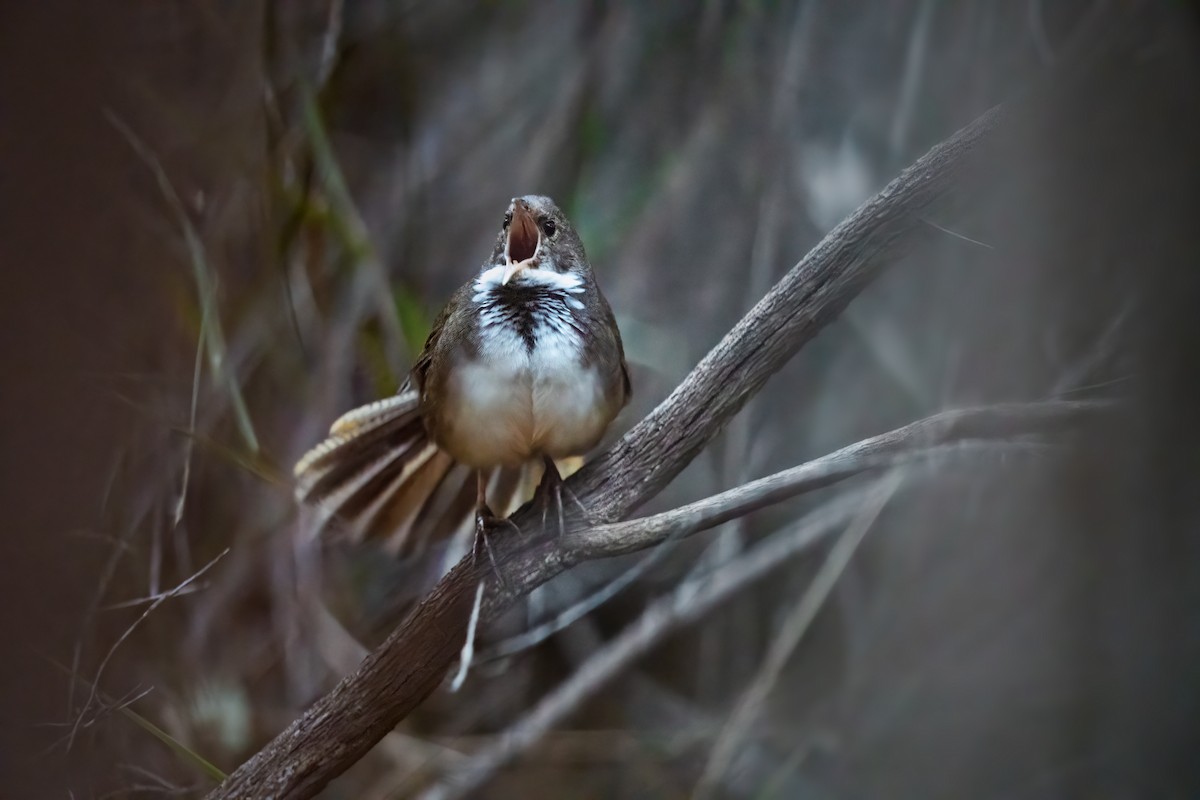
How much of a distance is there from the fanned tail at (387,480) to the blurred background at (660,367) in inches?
1.4

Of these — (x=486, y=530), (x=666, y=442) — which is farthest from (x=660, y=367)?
(x=486, y=530)

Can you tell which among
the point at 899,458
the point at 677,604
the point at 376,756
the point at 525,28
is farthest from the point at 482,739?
the point at 525,28

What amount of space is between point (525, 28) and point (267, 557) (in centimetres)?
69

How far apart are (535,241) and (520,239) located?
0.02m

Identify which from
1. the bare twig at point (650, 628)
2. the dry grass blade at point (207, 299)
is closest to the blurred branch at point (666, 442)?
the bare twig at point (650, 628)

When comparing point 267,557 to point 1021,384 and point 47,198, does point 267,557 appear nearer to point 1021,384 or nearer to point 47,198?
point 47,198

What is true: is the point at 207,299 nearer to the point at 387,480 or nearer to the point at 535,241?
the point at 387,480

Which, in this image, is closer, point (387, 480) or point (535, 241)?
point (535, 241)

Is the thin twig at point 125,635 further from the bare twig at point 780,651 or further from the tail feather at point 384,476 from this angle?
the bare twig at point 780,651

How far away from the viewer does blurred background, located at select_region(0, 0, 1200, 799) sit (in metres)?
0.98

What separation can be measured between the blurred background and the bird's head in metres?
0.05

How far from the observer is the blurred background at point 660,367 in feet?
3.20

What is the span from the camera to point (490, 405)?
1.00m

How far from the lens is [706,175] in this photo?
1.08 meters
